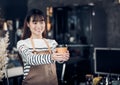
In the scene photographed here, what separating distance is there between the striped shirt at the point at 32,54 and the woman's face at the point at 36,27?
7 centimetres

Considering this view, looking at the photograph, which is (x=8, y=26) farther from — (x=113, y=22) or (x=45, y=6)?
(x=113, y=22)

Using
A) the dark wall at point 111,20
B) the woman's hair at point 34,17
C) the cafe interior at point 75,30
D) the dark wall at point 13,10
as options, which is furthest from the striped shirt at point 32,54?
the dark wall at point 13,10

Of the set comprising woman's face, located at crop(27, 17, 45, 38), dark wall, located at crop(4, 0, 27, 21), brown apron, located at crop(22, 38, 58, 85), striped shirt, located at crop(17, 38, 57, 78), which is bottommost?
brown apron, located at crop(22, 38, 58, 85)

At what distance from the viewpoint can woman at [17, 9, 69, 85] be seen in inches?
98.7

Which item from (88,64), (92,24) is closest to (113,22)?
(92,24)

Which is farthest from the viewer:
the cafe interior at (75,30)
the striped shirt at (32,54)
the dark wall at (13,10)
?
the dark wall at (13,10)

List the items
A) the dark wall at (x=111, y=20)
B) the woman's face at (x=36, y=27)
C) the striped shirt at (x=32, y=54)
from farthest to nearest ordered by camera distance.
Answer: the dark wall at (x=111, y=20) → the woman's face at (x=36, y=27) → the striped shirt at (x=32, y=54)

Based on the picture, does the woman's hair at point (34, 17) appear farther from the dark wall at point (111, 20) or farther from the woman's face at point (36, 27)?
the dark wall at point (111, 20)

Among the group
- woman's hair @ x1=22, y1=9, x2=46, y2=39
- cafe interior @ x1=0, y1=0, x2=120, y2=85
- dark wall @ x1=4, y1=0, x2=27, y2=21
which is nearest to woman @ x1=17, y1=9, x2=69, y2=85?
woman's hair @ x1=22, y1=9, x2=46, y2=39

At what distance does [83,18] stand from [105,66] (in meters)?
3.66

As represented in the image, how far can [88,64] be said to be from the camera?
6.68 m

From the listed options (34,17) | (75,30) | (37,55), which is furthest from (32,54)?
(75,30)

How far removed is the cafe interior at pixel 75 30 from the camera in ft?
15.1

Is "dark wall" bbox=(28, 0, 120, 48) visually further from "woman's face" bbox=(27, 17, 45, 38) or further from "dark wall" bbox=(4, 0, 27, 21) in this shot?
"woman's face" bbox=(27, 17, 45, 38)
